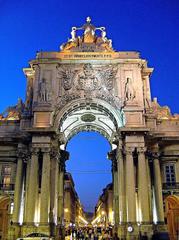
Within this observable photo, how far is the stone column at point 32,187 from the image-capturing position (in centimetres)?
3033

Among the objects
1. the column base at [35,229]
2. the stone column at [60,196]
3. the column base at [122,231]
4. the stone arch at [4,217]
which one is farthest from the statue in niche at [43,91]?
the column base at [122,231]

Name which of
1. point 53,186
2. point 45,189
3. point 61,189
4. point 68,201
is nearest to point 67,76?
point 53,186

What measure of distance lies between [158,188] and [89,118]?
45.7ft

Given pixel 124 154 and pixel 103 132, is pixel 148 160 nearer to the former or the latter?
pixel 124 154

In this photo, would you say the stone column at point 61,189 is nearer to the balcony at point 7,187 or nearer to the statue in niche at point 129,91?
the balcony at point 7,187

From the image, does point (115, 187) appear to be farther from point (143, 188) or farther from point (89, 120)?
Answer: point (89, 120)

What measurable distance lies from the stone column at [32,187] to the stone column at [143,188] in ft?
34.6

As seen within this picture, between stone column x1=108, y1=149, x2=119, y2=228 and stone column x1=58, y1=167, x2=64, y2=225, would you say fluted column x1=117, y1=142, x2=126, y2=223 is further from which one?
stone column x1=58, y1=167, x2=64, y2=225

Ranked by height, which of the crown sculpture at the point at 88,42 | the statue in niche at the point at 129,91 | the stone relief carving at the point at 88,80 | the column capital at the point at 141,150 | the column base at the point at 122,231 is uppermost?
the crown sculpture at the point at 88,42

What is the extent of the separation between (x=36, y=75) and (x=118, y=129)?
1212cm

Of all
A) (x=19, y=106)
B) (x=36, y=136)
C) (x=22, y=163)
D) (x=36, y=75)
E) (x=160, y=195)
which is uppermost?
(x=36, y=75)

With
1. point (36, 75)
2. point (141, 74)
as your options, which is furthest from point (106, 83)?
point (36, 75)

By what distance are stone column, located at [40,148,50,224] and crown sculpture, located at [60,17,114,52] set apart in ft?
46.7

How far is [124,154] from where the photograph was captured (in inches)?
1294
